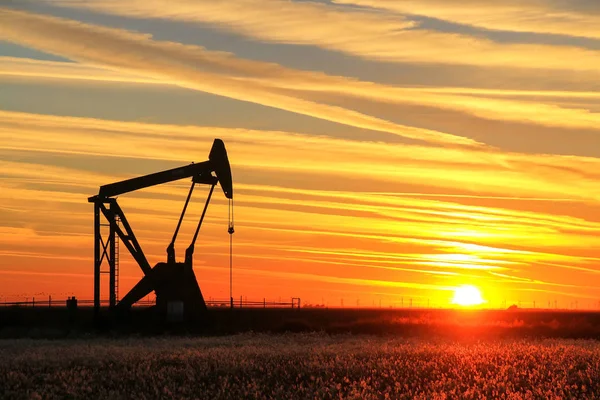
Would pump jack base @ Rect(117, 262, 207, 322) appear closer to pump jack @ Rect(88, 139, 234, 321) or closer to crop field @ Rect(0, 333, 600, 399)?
pump jack @ Rect(88, 139, 234, 321)

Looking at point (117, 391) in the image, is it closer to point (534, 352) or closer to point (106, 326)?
point (534, 352)

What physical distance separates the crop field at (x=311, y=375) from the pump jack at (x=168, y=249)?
96.6ft

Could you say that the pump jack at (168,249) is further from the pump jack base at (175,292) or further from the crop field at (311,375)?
the crop field at (311,375)

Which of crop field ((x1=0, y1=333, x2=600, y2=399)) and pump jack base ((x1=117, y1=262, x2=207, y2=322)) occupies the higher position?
pump jack base ((x1=117, y1=262, x2=207, y2=322))

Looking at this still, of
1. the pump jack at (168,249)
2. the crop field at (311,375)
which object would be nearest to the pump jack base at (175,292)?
the pump jack at (168,249)

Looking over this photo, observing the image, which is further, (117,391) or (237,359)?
(237,359)

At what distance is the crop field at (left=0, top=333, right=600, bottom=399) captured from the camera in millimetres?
18156

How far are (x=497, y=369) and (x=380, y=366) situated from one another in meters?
2.58

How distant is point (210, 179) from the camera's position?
55.7 m

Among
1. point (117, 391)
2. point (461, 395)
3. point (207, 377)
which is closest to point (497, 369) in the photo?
point (461, 395)

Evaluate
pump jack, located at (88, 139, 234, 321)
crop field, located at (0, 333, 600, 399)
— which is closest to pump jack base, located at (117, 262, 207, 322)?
pump jack, located at (88, 139, 234, 321)

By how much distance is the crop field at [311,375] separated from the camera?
59.6 ft

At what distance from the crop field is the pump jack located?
2945cm

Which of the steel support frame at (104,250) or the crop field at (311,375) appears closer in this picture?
the crop field at (311,375)
